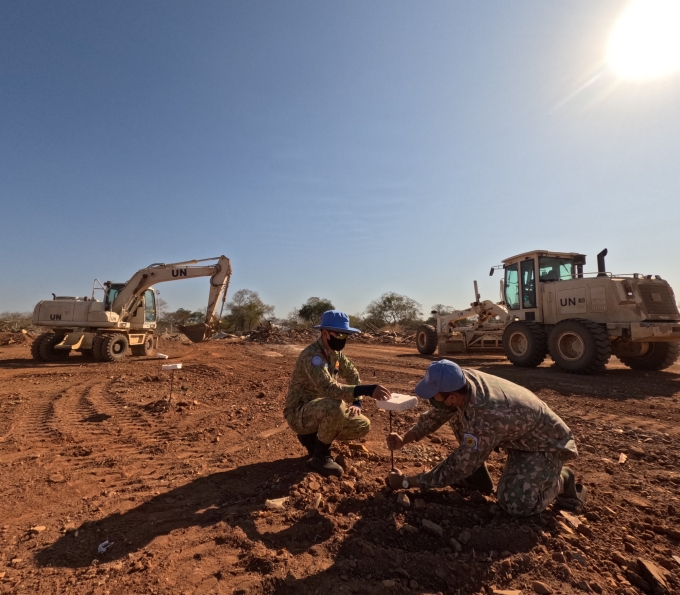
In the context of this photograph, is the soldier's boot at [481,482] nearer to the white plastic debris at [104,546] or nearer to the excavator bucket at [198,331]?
the white plastic debris at [104,546]

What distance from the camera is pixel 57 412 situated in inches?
238

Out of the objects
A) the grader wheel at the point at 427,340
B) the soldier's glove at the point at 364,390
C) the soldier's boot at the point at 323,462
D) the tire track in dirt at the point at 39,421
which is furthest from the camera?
the grader wheel at the point at 427,340

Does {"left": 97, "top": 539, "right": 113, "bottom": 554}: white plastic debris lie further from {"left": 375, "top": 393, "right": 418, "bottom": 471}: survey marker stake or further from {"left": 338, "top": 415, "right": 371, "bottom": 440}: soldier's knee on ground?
{"left": 375, "top": 393, "right": 418, "bottom": 471}: survey marker stake

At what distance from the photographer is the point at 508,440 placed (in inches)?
107

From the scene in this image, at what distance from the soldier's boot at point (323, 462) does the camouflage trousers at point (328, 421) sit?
0.12 metres

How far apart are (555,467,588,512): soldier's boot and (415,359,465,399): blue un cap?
1.14 meters

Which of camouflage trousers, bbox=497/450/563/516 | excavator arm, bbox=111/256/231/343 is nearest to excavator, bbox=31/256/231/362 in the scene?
excavator arm, bbox=111/256/231/343

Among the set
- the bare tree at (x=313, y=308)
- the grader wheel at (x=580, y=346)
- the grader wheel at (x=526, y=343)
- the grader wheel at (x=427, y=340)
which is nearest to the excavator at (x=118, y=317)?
the grader wheel at (x=427, y=340)

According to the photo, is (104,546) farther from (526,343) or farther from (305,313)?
(305,313)

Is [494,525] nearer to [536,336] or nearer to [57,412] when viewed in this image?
[57,412]

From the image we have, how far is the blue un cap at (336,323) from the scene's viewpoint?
3.51 meters

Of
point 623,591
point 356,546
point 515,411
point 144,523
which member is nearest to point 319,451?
point 356,546

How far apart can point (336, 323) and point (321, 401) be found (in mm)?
688

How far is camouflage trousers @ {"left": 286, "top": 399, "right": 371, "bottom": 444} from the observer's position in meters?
3.39
